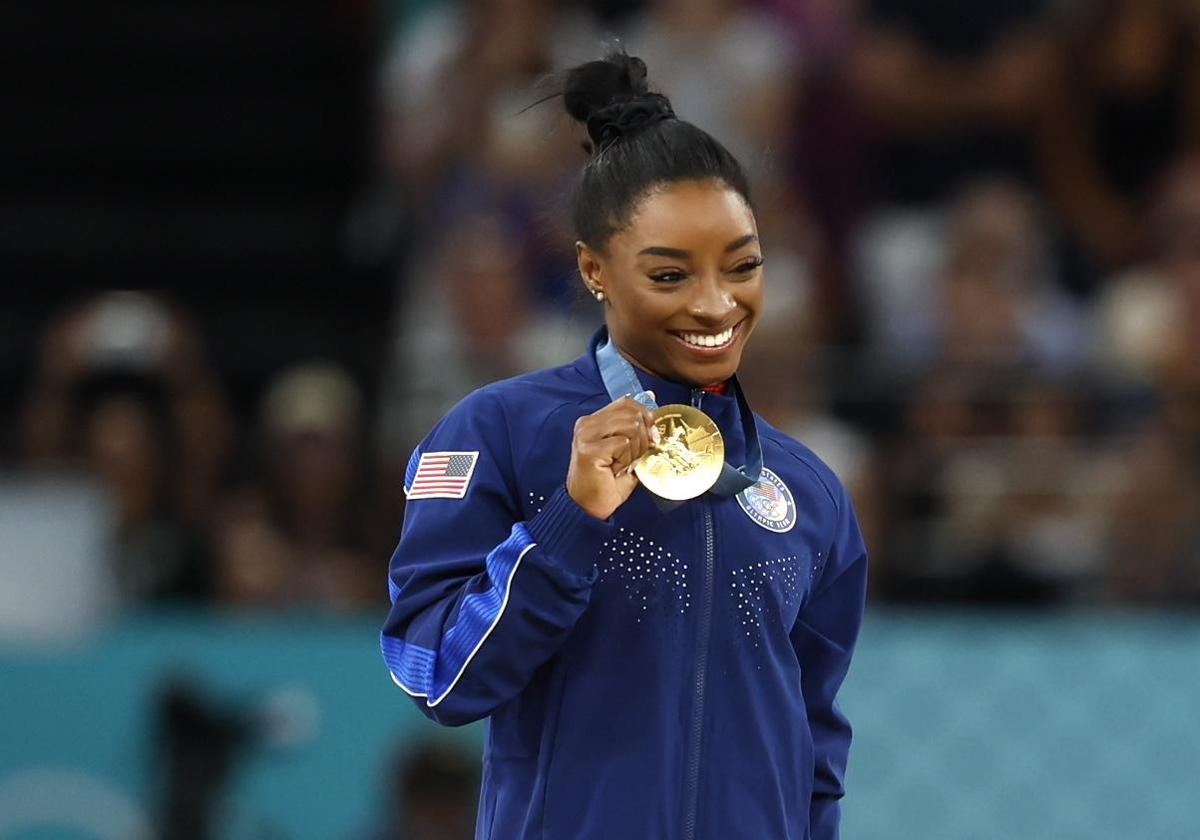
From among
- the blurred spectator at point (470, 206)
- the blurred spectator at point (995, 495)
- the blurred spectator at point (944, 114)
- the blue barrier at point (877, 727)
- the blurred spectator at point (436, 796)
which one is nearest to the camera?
the blurred spectator at point (436, 796)

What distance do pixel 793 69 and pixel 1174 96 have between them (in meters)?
1.37

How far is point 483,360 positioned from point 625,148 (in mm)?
3782

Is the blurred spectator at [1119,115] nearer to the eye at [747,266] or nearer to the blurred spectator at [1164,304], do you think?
the blurred spectator at [1164,304]

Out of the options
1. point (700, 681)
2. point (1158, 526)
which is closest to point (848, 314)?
point (1158, 526)

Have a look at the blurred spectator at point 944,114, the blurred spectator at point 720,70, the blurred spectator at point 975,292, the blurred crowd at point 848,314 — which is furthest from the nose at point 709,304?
the blurred spectator at point 944,114

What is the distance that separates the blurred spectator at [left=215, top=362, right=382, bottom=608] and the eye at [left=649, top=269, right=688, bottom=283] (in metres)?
3.66

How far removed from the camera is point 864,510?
20.5 feet

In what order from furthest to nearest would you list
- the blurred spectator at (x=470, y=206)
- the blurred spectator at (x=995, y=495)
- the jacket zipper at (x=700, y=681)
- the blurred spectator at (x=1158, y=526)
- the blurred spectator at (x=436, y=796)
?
the blurred spectator at (x=470, y=206)
the blurred spectator at (x=995, y=495)
the blurred spectator at (x=1158, y=526)
the blurred spectator at (x=436, y=796)
the jacket zipper at (x=700, y=681)

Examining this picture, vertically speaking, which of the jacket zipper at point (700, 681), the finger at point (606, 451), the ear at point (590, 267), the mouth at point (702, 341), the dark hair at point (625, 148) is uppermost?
the dark hair at point (625, 148)

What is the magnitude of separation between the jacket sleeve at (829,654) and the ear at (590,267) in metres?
0.49

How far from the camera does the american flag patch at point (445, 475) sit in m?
2.75

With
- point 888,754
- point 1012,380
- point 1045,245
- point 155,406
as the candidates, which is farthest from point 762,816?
point 1045,245

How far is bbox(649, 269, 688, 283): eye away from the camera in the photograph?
9.08ft

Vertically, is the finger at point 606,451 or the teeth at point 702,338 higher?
the teeth at point 702,338
